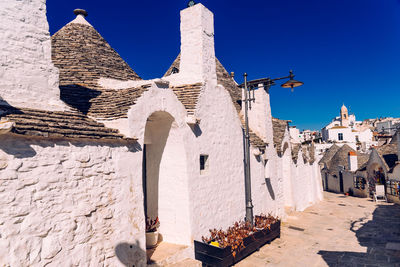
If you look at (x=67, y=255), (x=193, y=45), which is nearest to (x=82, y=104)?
(x=67, y=255)

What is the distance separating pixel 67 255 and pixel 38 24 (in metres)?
4.45

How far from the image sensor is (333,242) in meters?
10.1

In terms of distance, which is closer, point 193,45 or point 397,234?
point 193,45

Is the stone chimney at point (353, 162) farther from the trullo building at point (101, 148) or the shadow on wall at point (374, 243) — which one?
the trullo building at point (101, 148)

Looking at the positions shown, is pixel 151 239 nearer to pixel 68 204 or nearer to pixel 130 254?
pixel 130 254

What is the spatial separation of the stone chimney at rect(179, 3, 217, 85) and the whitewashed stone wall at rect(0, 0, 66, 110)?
4.29 metres

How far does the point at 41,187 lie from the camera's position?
Answer: 4312 millimetres

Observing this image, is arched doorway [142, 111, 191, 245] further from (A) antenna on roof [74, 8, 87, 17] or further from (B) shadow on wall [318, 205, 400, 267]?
(A) antenna on roof [74, 8, 87, 17]

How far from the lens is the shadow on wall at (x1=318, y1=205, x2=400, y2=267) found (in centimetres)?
821

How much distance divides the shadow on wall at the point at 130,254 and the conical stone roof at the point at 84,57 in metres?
4.75

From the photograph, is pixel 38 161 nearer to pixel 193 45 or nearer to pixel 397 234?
pixel 193 45

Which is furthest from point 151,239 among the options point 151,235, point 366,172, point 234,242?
point 366,172

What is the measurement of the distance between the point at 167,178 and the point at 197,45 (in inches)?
171

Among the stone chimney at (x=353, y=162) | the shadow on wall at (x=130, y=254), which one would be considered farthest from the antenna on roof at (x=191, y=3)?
the stone chimney at (x=353, y=162)
